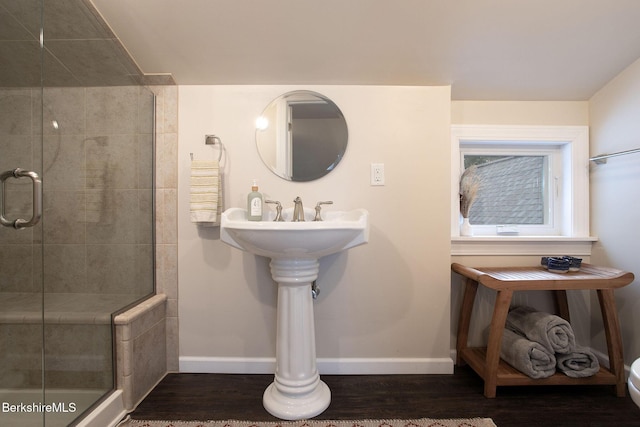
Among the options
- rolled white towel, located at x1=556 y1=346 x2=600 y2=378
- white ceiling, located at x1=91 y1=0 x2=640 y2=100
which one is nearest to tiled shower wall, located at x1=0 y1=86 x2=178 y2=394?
white ceiling, located at x1=91 y1=0 x2=640 y2=100

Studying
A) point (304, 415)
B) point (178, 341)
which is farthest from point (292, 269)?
point (178, 341)

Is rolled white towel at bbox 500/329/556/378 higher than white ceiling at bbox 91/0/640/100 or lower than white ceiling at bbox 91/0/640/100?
lower

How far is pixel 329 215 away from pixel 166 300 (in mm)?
947

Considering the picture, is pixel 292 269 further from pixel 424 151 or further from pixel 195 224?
pixel 424 151

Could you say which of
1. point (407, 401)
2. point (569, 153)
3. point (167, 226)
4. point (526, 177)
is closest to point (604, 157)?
point (569, 153)

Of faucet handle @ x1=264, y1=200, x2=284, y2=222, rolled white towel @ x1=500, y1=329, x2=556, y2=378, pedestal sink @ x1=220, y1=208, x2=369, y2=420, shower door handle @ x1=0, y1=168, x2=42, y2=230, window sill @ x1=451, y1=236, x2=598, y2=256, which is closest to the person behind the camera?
shower door handle @ x1=0, y1=168, x2=42, y2=230

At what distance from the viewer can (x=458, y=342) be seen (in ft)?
4.80

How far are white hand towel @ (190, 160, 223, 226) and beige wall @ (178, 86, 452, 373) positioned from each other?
10 cm

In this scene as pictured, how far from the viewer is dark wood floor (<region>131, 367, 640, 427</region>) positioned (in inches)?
43.3

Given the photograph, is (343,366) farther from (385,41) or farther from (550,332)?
(385,41)

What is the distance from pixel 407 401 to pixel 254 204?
3.64ft

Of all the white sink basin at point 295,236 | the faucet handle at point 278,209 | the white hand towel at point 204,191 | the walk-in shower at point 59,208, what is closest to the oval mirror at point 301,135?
the faucet handle at point 278,209

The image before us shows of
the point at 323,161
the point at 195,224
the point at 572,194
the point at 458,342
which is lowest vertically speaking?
the point at 458,342

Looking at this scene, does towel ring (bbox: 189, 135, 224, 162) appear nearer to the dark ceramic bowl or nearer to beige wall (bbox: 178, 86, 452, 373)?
beige wall (bbox: 178, 86, 452, 373)
